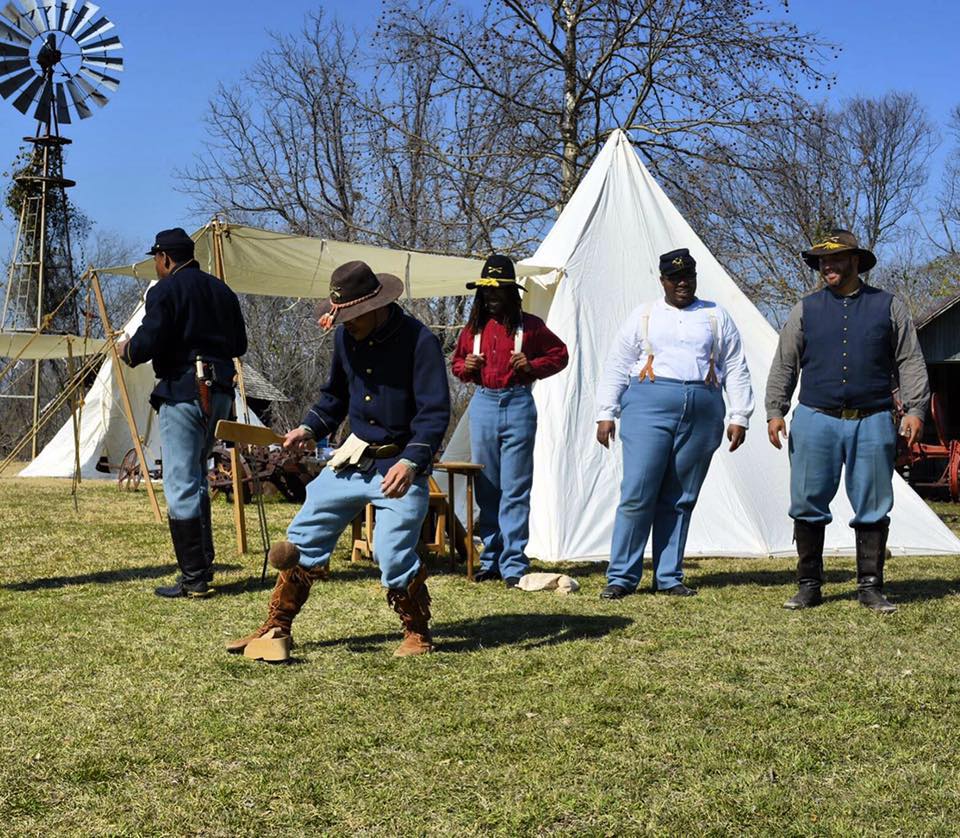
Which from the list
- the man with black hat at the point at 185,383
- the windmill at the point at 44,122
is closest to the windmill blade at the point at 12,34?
the windmill at the point at 44,122

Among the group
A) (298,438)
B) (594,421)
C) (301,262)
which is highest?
(301,262)

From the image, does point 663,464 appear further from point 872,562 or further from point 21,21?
point 21,21

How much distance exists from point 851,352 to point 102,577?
160 inches

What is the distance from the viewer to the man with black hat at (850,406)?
5.50m

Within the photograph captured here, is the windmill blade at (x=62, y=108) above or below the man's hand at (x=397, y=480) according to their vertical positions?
above

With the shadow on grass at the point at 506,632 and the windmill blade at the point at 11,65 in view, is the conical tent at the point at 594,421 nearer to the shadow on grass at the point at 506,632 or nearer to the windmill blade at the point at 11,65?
the shadow on grass at the point at 506,632

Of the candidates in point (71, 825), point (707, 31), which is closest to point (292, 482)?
point (707, 31)

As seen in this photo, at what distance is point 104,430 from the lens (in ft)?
55.6

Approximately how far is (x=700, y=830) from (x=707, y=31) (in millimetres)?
14672

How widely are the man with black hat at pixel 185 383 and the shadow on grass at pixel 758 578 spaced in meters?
2.61

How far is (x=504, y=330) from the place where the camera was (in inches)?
258

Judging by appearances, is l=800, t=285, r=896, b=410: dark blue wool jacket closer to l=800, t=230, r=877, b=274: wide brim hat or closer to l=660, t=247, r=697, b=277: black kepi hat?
l=800, t=230, r=877, b=274: wide brim hat

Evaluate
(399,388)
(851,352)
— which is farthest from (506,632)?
(851,352)

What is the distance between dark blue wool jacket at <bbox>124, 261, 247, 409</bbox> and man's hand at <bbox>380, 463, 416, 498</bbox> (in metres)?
2.03
